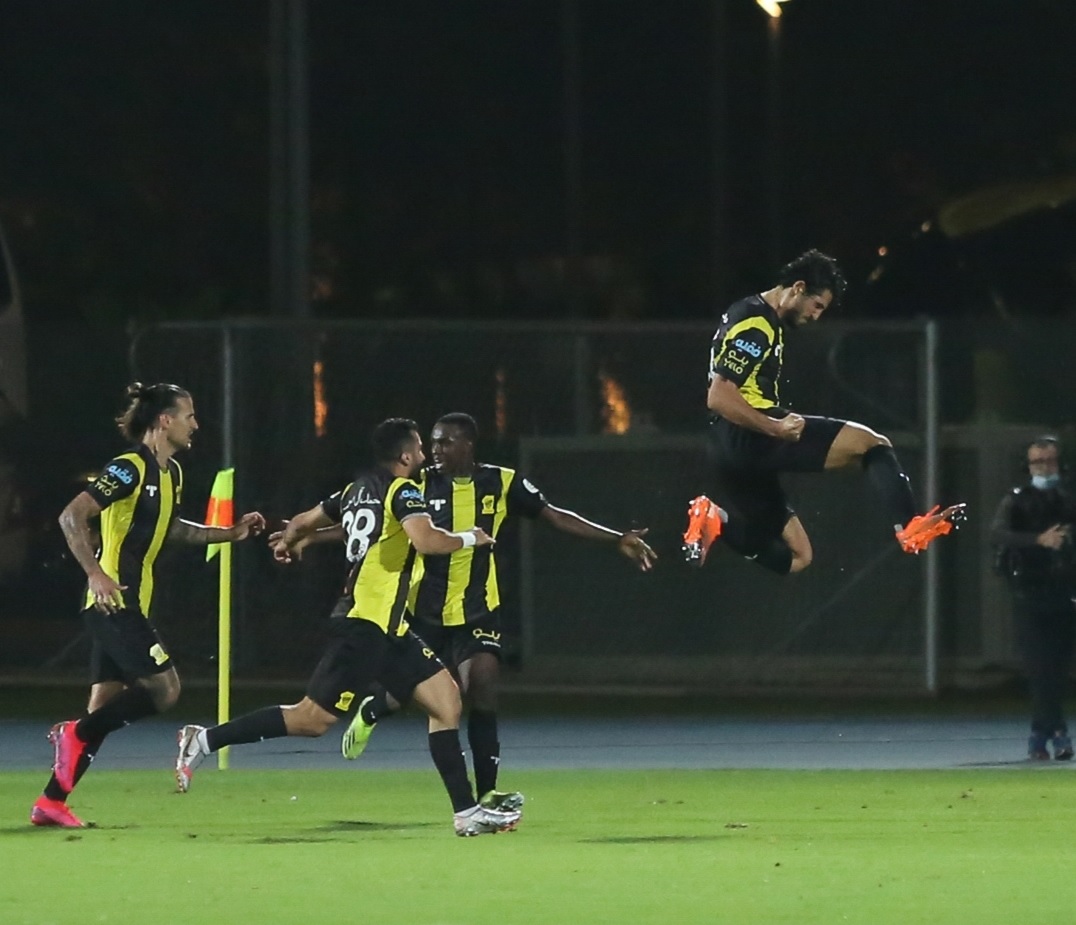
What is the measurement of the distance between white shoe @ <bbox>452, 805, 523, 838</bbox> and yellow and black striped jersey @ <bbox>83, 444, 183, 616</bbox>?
1910mm

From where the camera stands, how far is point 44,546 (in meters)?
22.1

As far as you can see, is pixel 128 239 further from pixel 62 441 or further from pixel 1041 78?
pixel 62 441

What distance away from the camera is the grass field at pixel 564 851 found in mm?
9945

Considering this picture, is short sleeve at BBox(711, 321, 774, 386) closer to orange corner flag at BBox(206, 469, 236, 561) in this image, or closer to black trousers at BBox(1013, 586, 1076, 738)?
orange corner flag at BBox(206, 469, 236, 561)

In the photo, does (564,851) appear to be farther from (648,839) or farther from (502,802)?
(502,802)

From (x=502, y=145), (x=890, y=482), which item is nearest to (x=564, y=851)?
(x=890, y=482)

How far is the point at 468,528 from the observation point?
45.8 feet

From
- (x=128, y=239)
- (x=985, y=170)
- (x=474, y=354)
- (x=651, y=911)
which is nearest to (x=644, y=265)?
(x=985, y=170)

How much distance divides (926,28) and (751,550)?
24.1 meters

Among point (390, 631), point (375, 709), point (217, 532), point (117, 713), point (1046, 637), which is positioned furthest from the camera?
point (1046, 637)

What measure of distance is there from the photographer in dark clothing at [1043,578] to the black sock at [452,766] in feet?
16.7

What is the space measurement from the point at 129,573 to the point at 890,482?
11.8 ft

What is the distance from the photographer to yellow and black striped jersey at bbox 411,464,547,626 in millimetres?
13555

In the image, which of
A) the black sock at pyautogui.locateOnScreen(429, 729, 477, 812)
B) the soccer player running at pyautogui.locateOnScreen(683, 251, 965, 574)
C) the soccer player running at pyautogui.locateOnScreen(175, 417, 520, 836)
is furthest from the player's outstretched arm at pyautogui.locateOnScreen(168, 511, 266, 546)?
the soccer player running at pyautogui.locateOnScreen(683, 251, 965, 574)
